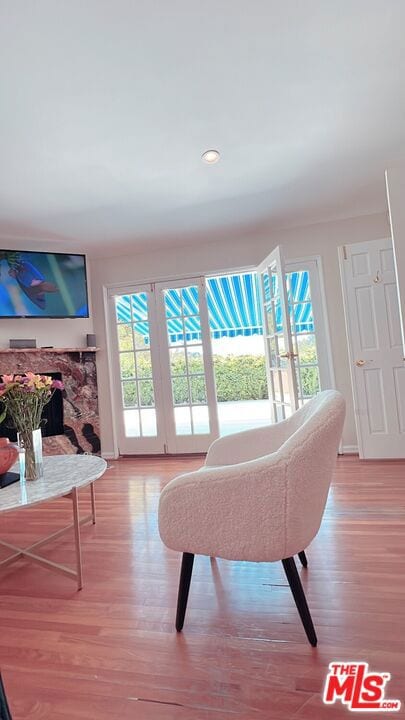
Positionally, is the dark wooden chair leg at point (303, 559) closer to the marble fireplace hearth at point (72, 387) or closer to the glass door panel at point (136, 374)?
the glass door panel at point (136, 374)

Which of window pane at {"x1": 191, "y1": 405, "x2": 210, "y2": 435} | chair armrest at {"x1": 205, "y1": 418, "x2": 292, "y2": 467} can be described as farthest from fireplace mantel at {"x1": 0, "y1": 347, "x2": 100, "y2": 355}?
chair armrest at {"x1": 205, "y1": 418, "x2": 292, "y2": 467}

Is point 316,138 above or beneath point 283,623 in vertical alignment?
above

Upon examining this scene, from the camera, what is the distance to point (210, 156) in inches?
102

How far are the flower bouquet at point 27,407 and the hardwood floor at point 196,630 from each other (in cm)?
56

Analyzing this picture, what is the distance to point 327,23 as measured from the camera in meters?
1.63

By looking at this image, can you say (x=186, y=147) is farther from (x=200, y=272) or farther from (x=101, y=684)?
(x=101, y=684)

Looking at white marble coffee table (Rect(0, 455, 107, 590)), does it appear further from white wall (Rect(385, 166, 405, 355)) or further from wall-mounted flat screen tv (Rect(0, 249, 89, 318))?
wall-mounted flat screen tv (Rect(0, 249, 89, 318))

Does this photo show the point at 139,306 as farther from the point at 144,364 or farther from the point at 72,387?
the point at 72,387

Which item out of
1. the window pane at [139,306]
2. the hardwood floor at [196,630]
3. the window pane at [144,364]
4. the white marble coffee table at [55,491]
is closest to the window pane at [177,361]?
the window pane at [144,364]

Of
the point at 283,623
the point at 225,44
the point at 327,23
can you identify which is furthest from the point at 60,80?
the point at 283,623

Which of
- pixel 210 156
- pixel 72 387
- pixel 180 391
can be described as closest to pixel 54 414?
pixel 72 387

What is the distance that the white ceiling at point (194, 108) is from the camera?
158cm

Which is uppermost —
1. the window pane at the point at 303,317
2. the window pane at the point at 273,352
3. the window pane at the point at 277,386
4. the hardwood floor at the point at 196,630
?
the window pane at the point at 303,317

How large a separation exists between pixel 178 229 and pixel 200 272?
543 millimetres
